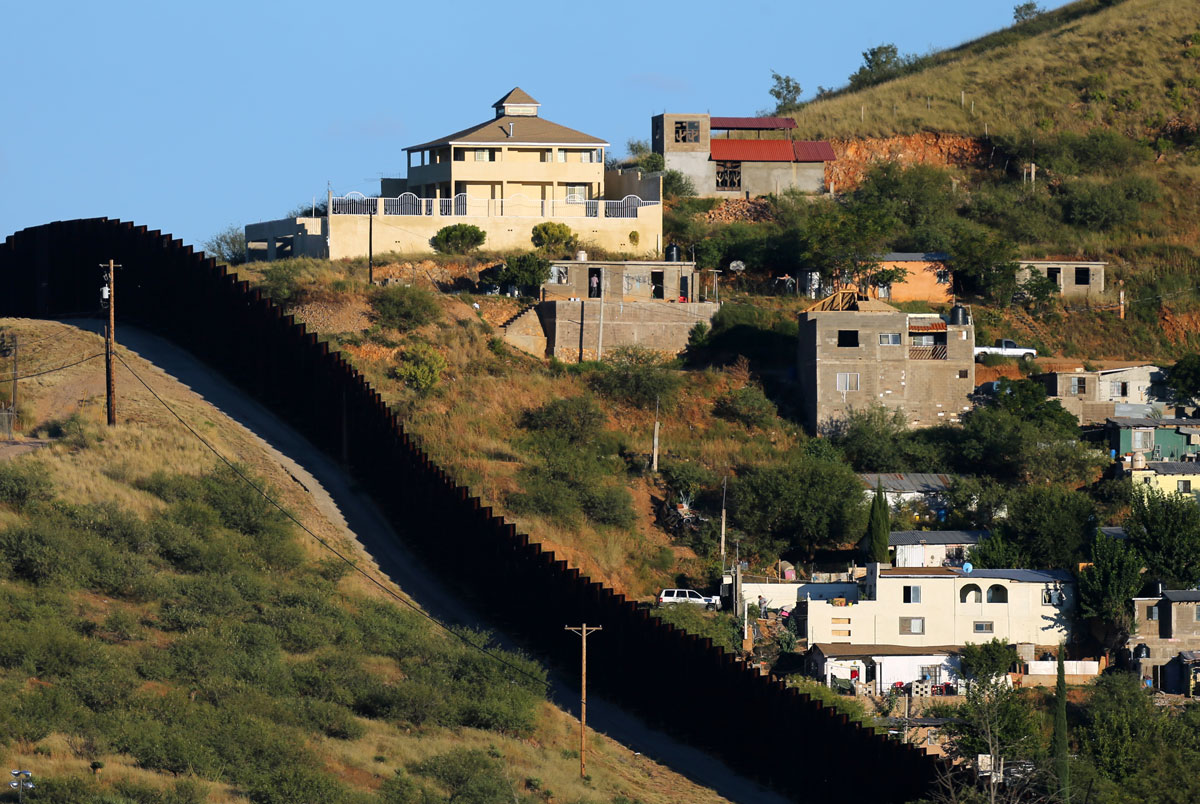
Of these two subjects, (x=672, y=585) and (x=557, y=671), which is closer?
(x=557, y=671)

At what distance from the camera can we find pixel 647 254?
3147 inches

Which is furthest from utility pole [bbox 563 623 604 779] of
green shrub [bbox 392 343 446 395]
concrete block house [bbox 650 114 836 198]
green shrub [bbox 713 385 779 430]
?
concrete block house [bbox 650 114 836 198]

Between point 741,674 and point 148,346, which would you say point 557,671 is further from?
point 148,346


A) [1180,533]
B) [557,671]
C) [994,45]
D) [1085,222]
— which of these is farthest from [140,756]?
[994,45]

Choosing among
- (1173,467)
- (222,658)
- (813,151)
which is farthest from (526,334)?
(222,658)

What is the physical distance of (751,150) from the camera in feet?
292

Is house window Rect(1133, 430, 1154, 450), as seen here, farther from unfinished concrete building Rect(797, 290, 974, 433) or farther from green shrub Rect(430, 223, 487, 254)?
green shrub Rect(430, 223, 487, 254)

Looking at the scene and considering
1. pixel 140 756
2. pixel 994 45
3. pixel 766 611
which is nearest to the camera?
pixel 140 756

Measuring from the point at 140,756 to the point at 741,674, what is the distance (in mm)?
13454

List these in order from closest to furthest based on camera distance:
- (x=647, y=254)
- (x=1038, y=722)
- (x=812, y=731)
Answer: (x=812, y=731) < (x=1038, y=722) < (x=647, y=254)

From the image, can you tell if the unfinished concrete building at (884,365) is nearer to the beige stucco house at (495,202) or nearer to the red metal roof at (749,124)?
the beige stucco house at (495,202)

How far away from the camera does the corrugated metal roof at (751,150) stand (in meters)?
88.6

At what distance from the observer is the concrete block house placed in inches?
3467

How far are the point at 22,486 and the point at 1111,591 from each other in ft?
99.3
